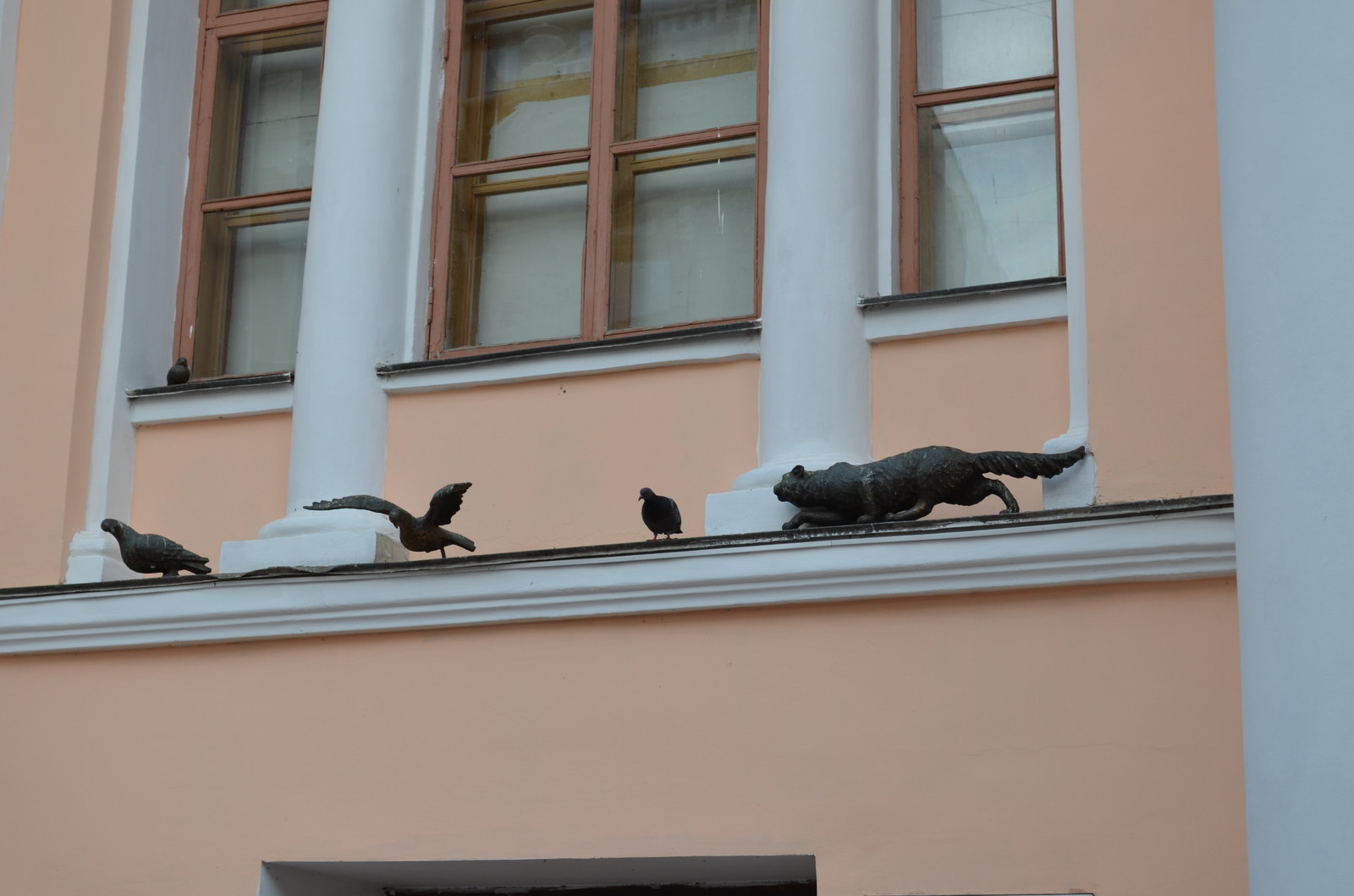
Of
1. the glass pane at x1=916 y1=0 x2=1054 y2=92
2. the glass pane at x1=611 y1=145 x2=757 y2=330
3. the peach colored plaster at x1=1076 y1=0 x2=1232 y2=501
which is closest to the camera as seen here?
the peach colored plaster at x1=1076 y1=0 x2=1232 y2=501

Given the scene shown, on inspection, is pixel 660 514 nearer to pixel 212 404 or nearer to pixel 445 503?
pixel 445 503

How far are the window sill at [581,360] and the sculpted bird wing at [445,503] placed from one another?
0.42m

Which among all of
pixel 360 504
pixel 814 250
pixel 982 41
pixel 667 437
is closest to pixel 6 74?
pixel 360 504

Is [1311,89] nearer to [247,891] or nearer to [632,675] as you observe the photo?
[632,675]

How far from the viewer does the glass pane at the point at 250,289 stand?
21.4ft

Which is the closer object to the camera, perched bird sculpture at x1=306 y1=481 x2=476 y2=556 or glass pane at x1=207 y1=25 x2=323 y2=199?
perched bird sculpture at x1=306 y1=481 x2=476 y2=556

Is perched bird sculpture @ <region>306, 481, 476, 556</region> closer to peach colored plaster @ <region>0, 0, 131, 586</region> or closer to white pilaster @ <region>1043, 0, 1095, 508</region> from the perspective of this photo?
peach colored plaster @ <region>0, 0, 131, 586</region>

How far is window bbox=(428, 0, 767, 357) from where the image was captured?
6.00m

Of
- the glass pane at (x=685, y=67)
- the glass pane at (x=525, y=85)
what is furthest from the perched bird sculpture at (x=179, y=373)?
the glass pane at (x=685, y=67)

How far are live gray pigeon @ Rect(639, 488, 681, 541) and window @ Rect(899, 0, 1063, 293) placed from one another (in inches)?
39.0

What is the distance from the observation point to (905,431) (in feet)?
17.5

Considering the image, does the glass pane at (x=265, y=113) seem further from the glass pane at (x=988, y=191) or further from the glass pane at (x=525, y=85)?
the glass pane at (x=988, y=191)

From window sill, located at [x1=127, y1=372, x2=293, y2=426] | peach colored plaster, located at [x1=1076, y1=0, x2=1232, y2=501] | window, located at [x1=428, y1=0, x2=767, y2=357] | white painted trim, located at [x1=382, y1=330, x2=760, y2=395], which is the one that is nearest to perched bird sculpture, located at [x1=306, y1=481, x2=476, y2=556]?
white painted trim, located at [x1=382, y1=330, x2=760, y2=395]

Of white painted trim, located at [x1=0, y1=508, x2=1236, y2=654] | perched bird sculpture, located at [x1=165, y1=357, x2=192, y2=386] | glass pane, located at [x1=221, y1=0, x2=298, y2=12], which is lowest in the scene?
white painted trim, located at [x1=0, y1=508, x2=1236, y2=654]
